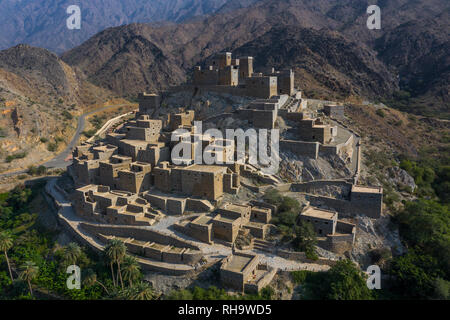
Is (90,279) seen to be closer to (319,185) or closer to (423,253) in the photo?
(319,185)

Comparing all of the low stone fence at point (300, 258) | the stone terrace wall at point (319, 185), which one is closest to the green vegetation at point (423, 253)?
the low stone fence at point (300, 258)

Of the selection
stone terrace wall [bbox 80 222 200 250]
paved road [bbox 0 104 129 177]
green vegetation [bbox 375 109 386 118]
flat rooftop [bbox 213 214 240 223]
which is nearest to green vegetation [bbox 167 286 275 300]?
stone terrace wall [bbox 80 222 200 250]

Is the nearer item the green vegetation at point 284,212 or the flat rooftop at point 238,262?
the flat rooftop at point 238,262

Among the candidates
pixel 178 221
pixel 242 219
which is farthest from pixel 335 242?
pixel 178 221

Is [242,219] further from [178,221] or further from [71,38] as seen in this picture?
[71,38]

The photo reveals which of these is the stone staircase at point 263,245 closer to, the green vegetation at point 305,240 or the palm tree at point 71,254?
the green vegetation at point 305,240

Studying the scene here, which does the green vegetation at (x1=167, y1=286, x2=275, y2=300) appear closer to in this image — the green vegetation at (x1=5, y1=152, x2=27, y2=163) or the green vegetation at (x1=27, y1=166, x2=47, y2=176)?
the green vegetation at (x1=27, y1=166, x2=47, y2=176)
